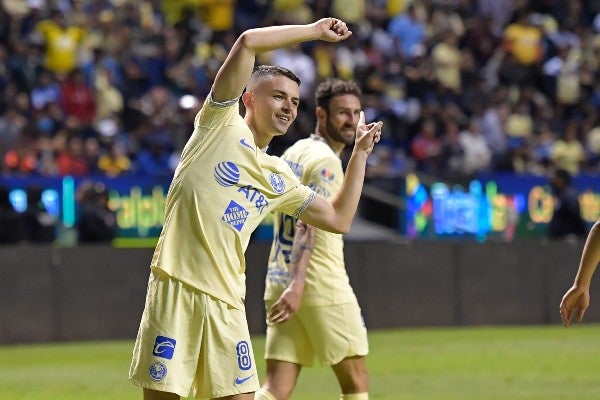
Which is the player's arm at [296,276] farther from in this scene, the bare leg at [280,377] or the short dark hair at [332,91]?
the short dark hair at [332,91]

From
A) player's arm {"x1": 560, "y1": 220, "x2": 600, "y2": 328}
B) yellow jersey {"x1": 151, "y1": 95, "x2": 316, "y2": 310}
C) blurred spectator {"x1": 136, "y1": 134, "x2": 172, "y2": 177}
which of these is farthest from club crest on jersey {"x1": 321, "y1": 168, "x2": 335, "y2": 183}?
blurred spectator {"x1": 136, "y1": 134, "x2": 172, "y2": 177}

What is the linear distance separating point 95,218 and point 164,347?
466 inches

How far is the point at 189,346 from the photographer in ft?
20.6

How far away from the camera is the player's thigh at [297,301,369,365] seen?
334 inches

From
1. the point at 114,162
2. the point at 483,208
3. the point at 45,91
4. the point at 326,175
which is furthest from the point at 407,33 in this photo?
the point at 326,175

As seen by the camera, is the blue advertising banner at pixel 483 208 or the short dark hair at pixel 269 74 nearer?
the short dark hair at pixel 269 74

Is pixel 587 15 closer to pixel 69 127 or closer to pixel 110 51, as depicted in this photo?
pixel 110 51

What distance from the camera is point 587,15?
28.3 meters

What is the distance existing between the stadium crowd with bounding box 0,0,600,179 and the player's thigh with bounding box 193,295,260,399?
12.5 meters

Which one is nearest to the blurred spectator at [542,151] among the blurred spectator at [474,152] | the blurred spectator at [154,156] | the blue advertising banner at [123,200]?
the blurred spectator at [474,152]

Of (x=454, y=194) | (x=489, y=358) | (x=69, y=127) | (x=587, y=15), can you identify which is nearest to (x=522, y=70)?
(x=587, y=15)

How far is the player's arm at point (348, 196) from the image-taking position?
21.8 feet

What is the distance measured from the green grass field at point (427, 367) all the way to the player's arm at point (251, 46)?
20.0 ft

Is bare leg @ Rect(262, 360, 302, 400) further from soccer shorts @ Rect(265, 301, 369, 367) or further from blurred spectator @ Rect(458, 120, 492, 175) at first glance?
blurred spectator @ Rect(458, 120, 492, 175)
